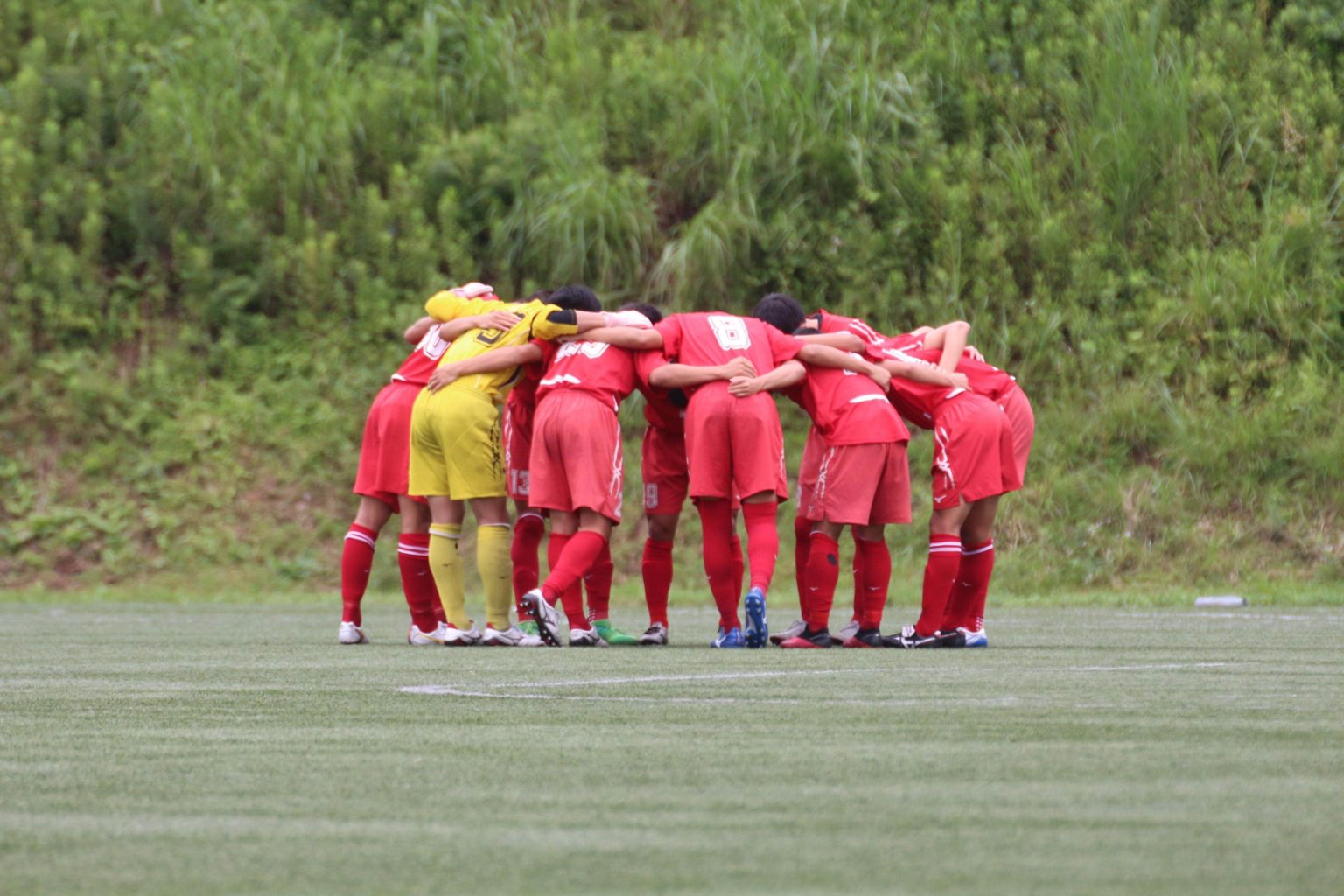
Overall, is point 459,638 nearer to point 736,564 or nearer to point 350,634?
point 350,634

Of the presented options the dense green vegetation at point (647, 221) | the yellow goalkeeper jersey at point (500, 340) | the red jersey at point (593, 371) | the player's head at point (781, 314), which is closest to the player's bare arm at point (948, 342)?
the player's head at point (781, 314)

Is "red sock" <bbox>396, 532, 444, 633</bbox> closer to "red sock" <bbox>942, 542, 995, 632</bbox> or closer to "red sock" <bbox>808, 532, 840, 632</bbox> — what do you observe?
"red sock" <bbox>808, 532, 840, 632</bbox>

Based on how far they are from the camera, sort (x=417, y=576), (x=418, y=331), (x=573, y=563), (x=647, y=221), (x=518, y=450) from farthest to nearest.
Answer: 1. (x=647, y=221)
2. (x=418, y=331)
3. (x=518, y=450)
4. (x=417, y=576)
5. (x=573, y=563)

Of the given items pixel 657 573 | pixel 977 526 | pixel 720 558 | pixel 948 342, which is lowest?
pixel 657 573

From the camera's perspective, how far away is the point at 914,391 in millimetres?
9383

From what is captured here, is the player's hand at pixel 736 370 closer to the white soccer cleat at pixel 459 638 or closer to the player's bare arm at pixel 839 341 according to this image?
the player's bare arm at pixel 839 341

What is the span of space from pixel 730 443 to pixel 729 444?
0.01m

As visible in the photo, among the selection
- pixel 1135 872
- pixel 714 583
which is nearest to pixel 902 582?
pixel 714 583

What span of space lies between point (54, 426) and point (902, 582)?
881 cm

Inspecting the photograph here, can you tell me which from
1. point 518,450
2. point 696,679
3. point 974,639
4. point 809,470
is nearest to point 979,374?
point 809,470

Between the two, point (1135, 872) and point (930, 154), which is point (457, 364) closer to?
point (1135, 872)

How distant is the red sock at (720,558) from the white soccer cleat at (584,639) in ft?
2.17

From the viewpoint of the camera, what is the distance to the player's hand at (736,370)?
887 centimetres

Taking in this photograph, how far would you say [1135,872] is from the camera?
9.66 ft
